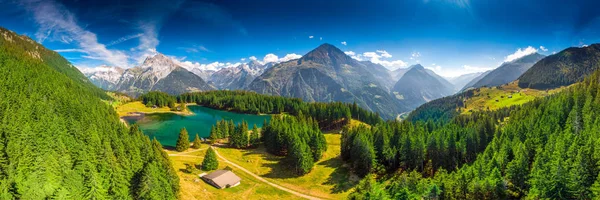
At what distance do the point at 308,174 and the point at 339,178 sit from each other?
10108 millimetres

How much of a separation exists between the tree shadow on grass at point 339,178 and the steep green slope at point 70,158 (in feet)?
143

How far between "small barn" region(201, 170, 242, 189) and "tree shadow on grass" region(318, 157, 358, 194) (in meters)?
26.9

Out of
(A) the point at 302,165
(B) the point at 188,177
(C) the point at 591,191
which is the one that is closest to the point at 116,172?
(B) the point at 188,177

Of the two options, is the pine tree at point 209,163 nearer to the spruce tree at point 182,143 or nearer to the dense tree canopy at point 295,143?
the spruce tree at point 182,143

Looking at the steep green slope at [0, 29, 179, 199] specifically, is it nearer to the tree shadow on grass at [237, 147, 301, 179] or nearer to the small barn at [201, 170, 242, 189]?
the small barn at [201, 170, 242, 189]

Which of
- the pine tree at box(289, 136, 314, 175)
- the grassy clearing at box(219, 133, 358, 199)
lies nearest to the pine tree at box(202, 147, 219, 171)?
the grassy clearing at box(219, 133, 358, 199)

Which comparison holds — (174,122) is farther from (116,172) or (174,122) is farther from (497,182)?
(497,182)

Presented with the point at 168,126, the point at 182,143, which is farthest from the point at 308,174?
the point at 168,126

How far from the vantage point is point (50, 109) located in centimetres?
7794

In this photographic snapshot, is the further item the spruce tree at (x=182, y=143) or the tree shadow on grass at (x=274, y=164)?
the spruce tree at (x=182, y=143)

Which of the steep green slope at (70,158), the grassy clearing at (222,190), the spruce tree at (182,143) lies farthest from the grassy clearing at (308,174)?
the steep green slope at (70,158)

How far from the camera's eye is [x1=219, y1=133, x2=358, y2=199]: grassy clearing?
266 feet

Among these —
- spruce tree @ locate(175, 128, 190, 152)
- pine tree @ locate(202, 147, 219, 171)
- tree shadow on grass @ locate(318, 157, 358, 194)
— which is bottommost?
tree shadow on grass @ locate(318, 157, 358, 194)

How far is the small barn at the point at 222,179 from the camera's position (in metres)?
75.9
